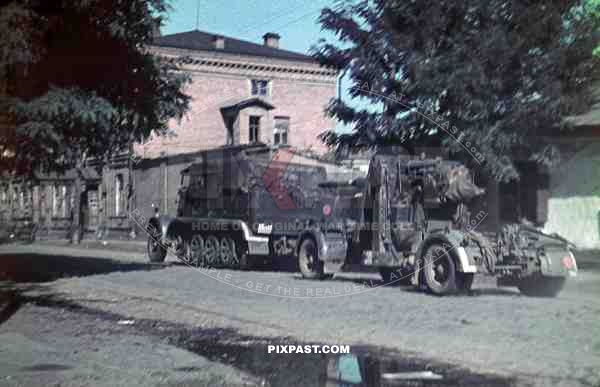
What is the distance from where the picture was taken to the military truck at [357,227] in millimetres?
12664

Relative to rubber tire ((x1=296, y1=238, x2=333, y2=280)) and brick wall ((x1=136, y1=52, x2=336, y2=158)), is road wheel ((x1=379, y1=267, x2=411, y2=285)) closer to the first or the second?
rubber tire ((x1=296, y1=238, x2=333, y2=280))

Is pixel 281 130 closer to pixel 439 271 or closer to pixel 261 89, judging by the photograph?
pixel 261 89

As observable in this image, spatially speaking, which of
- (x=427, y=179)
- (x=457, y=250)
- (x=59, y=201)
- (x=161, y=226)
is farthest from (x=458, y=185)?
(x=59, y=201)

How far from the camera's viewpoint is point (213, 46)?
1998 cm

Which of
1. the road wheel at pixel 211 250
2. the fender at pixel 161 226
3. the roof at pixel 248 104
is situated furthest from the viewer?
the roof at pixel 248 104

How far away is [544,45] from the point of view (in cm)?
1521

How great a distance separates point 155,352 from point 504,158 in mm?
10096

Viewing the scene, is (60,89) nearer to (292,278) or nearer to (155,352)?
(292,278)

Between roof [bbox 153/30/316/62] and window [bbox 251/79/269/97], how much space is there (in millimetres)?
1332

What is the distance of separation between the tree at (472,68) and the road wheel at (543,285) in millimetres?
2865

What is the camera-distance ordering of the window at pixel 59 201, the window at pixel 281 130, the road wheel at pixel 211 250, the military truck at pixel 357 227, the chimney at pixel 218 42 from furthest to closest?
the window at pixel 59 201 < the window at pixel 281 130 < the road wheel at pixel 211 250 < the chimney at pixel 218 42 < the military truck at pixel 357 227

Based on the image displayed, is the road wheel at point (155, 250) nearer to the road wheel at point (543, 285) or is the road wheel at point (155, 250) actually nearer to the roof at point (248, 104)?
the roof at point (248, 104)

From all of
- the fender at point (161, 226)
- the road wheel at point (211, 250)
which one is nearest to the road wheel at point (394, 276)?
the road wheel at point (211, 250)

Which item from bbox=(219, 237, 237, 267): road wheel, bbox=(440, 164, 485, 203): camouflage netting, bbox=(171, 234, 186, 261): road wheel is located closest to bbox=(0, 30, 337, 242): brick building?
bbox=(171, 234, 186, 261): road wheel
